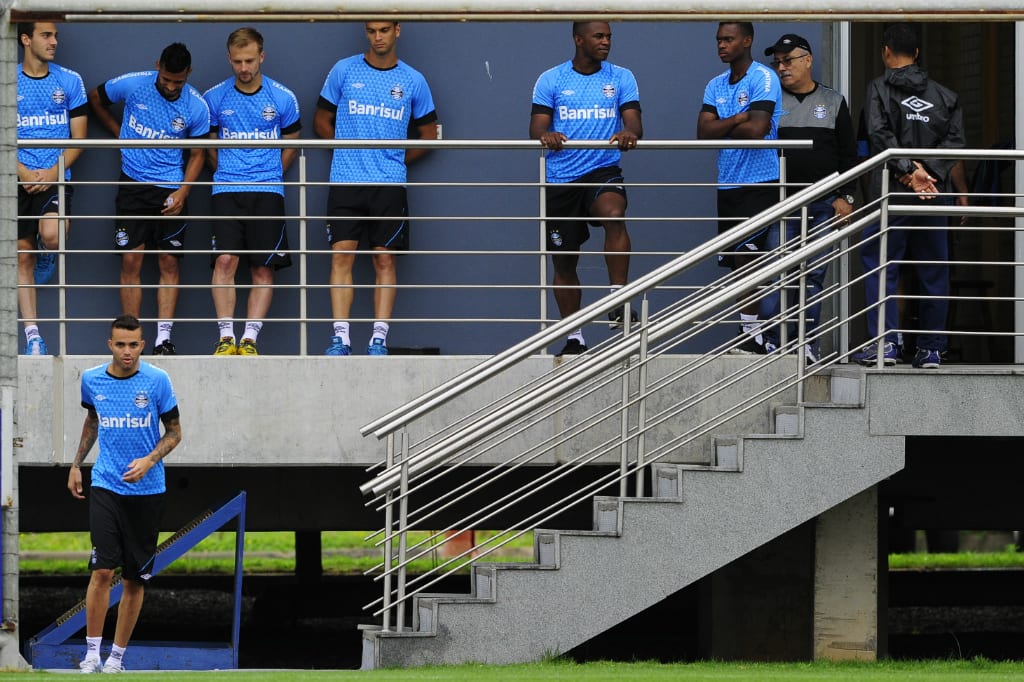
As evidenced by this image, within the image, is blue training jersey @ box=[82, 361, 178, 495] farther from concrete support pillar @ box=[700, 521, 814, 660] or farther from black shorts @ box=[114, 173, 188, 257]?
concrete support pillar @ box=[700, 521, 814, 660]

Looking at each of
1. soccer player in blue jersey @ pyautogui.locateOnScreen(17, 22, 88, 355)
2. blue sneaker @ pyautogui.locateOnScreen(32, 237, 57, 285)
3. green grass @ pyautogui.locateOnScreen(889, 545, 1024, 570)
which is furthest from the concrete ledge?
green grass @ pyautogui.locateOnScreen(889, 545, 1024, 570)

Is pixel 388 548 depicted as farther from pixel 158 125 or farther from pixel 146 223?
pixel 158 125

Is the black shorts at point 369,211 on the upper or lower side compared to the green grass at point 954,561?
upper

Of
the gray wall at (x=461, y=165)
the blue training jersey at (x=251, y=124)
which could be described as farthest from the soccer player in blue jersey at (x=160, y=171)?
the gray wall at (x=461, y=165)

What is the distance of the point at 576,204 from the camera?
1038 centimetres

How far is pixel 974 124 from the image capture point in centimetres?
1293

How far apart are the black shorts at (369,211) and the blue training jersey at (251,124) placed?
1.41ft

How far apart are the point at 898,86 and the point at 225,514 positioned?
478cm

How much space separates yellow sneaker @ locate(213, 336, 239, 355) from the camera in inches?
398

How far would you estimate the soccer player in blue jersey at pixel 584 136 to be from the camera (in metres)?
10.3

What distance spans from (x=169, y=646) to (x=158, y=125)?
3.59 meters

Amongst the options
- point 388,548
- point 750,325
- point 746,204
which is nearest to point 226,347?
point 388,548

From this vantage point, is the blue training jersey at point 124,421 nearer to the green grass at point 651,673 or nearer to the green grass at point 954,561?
the green grass at point 651,673

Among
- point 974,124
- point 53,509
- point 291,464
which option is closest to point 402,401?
point 291,464
